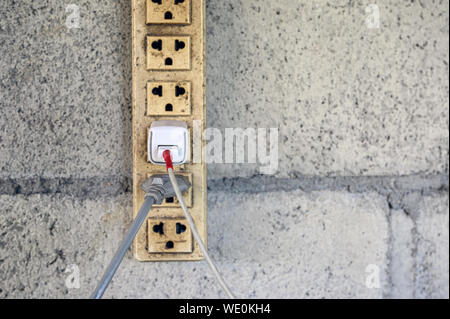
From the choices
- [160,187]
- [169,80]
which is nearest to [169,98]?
[169,80]

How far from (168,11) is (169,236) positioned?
0.33 m

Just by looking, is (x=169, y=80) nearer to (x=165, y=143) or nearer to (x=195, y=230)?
(x=165, y=143)

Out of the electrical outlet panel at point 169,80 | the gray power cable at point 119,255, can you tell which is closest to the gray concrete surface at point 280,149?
the electrical outlet panel at point 169,80

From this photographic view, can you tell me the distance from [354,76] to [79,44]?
45 cm

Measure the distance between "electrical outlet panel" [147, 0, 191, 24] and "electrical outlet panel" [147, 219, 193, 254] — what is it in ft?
0.98

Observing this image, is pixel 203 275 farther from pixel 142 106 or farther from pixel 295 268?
pixel 142 106

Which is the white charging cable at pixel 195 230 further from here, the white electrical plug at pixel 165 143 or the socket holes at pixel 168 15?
the socket holes at pixel 168 15

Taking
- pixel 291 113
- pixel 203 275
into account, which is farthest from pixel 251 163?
pixel 203 275

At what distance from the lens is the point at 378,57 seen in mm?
628

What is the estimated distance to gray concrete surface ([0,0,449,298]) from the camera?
61 cm

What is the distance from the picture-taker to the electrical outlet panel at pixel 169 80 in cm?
56

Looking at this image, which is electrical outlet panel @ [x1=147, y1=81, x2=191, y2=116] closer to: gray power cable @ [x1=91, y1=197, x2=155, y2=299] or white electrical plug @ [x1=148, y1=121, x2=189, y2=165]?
white electrical plug @ [x1=148, y1=121, x2=189, y2=165]

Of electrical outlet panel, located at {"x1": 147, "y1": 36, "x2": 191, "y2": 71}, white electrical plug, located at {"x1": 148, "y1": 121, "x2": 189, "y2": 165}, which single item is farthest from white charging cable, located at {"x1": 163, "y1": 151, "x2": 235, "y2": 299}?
electrical outlet panel, located at {"x1": 147, "y1": 36, "x2": 191, "y2": 71}

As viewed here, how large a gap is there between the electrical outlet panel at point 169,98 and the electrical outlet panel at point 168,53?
2cm
